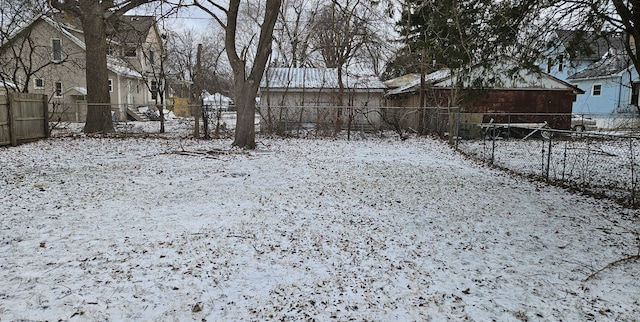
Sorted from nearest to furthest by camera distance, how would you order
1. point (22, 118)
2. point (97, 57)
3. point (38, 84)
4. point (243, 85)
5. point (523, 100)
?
point (243, 85)
point (22, 118)
point (97, 57)
point (523, 100)
point (38, 84)

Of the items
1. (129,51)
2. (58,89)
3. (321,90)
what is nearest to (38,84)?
(58,89)

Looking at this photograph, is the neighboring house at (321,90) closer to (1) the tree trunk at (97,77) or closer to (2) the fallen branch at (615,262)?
(1) the tree trunk at (97,77)

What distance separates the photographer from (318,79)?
23969 mm

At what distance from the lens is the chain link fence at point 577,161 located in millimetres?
7364

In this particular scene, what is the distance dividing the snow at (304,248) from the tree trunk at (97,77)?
865 centimetres

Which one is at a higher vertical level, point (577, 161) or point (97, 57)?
point (97, 57)

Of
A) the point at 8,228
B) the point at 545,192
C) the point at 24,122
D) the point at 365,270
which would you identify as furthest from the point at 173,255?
the point at 24,122

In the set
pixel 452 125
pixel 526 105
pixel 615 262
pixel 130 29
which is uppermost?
A: pixel 130 29

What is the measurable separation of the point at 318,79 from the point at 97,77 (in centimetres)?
1187

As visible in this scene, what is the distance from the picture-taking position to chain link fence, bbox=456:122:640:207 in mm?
7364

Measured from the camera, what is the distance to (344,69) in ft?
77.6

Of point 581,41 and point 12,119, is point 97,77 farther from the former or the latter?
point 581,41

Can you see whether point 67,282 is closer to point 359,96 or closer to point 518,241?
point 518,241

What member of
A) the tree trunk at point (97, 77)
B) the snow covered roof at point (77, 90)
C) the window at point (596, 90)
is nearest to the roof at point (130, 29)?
the tree trunk at point (97, 77)
